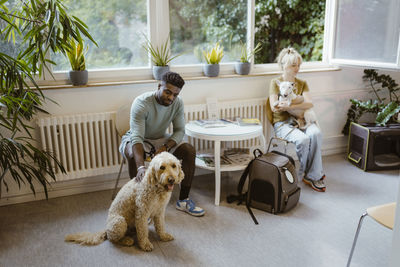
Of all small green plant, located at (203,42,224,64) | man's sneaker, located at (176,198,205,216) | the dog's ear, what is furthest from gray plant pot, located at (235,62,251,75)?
the dog's ear

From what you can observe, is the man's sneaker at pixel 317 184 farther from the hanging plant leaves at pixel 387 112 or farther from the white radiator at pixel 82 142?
the white radiator at pixel 82 142

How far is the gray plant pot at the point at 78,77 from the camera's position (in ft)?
9.57

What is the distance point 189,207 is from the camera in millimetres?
2785

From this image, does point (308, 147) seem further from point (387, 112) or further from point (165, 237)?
point (165, 237)

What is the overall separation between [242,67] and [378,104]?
1564 mm

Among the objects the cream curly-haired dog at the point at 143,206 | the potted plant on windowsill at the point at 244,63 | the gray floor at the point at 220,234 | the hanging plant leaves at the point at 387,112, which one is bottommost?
the gray floor at the point at 220,234

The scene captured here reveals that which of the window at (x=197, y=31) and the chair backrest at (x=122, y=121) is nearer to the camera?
the chair backrest at (x=122, y=121)

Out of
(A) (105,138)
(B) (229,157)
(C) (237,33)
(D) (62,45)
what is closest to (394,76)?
(C) (237,33)

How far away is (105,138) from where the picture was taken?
3.10 meters

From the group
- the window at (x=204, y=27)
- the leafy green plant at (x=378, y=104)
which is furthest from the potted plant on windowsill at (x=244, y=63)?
the leafy green plant at (x=378, y=104)

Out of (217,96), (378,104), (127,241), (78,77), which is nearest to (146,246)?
(127,241)

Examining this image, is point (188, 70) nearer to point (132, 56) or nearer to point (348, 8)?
point (132, 56)

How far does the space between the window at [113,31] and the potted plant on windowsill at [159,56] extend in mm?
82

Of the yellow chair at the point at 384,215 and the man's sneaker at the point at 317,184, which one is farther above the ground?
the yellow chair at the point at 384,215
